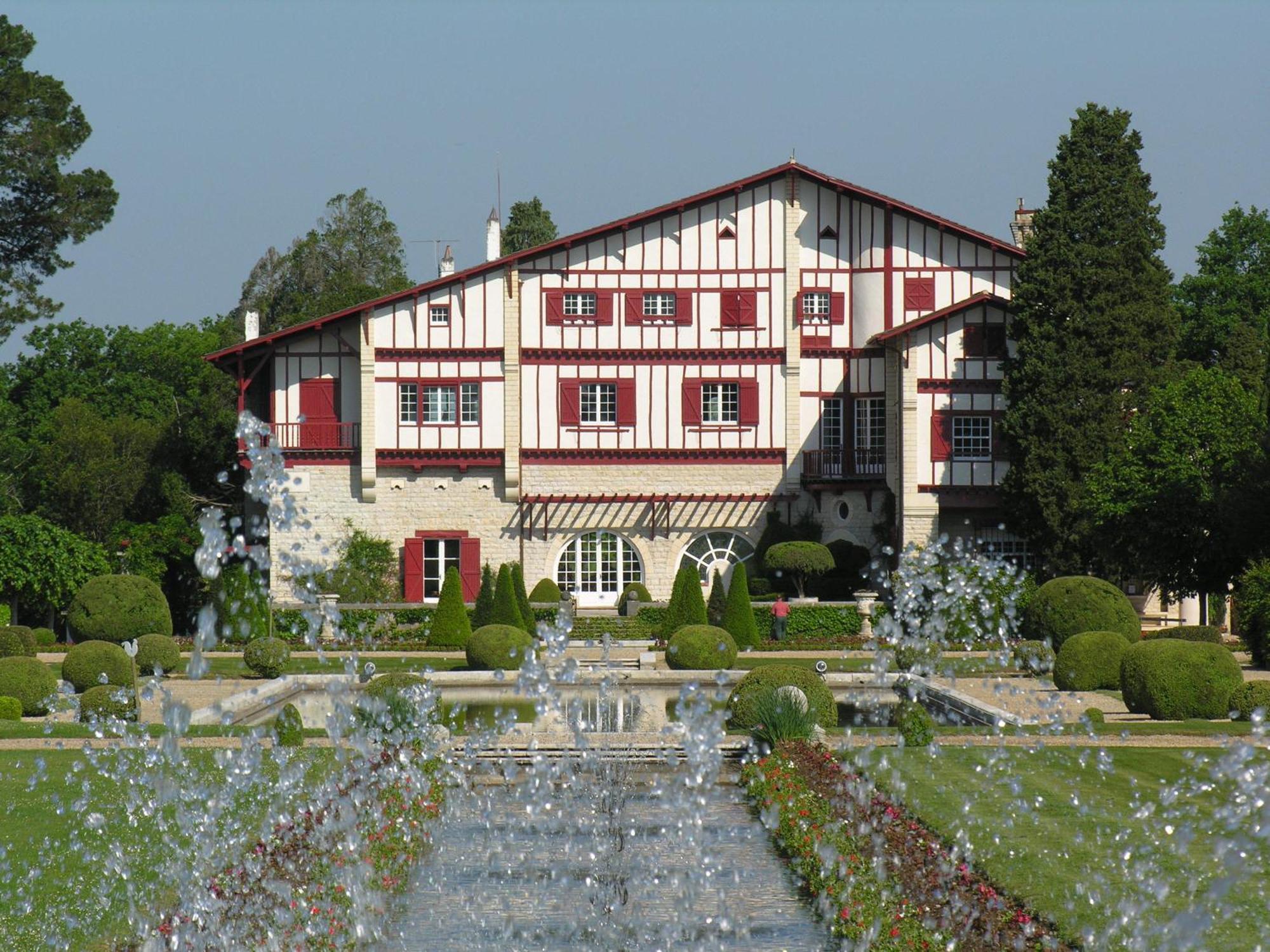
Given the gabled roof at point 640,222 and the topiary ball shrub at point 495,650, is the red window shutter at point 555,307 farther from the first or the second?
the topiary ball shrub at point 495,650

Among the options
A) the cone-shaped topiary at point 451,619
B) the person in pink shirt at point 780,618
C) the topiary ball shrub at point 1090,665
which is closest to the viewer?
the topiary ball shrub at point 1090,665

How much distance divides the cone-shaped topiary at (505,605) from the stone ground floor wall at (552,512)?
6.68 meters

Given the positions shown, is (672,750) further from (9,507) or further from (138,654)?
(9,507)

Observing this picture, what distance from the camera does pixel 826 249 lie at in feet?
132

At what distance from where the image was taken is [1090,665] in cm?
2494

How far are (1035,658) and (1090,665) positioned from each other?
2.62 m

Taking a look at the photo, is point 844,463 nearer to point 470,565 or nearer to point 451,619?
point 470,565

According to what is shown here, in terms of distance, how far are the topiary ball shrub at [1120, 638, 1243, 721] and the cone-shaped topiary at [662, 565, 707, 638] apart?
1266 cm

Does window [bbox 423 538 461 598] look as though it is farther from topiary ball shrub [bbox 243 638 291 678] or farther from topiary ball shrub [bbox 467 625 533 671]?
topiary ball shrub [bbox 243 638 291 678]

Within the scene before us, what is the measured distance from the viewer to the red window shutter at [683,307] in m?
39.8

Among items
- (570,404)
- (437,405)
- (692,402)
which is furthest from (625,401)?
(437,405)

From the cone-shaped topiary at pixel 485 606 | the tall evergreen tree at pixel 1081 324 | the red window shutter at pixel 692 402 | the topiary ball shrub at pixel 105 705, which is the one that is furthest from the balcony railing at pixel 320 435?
the topiary ball shrub at pixel 105 705

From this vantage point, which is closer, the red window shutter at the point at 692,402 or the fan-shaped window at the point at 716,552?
the red window shutter at the point at 692,402

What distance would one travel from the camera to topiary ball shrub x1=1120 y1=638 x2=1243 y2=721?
21.2m
